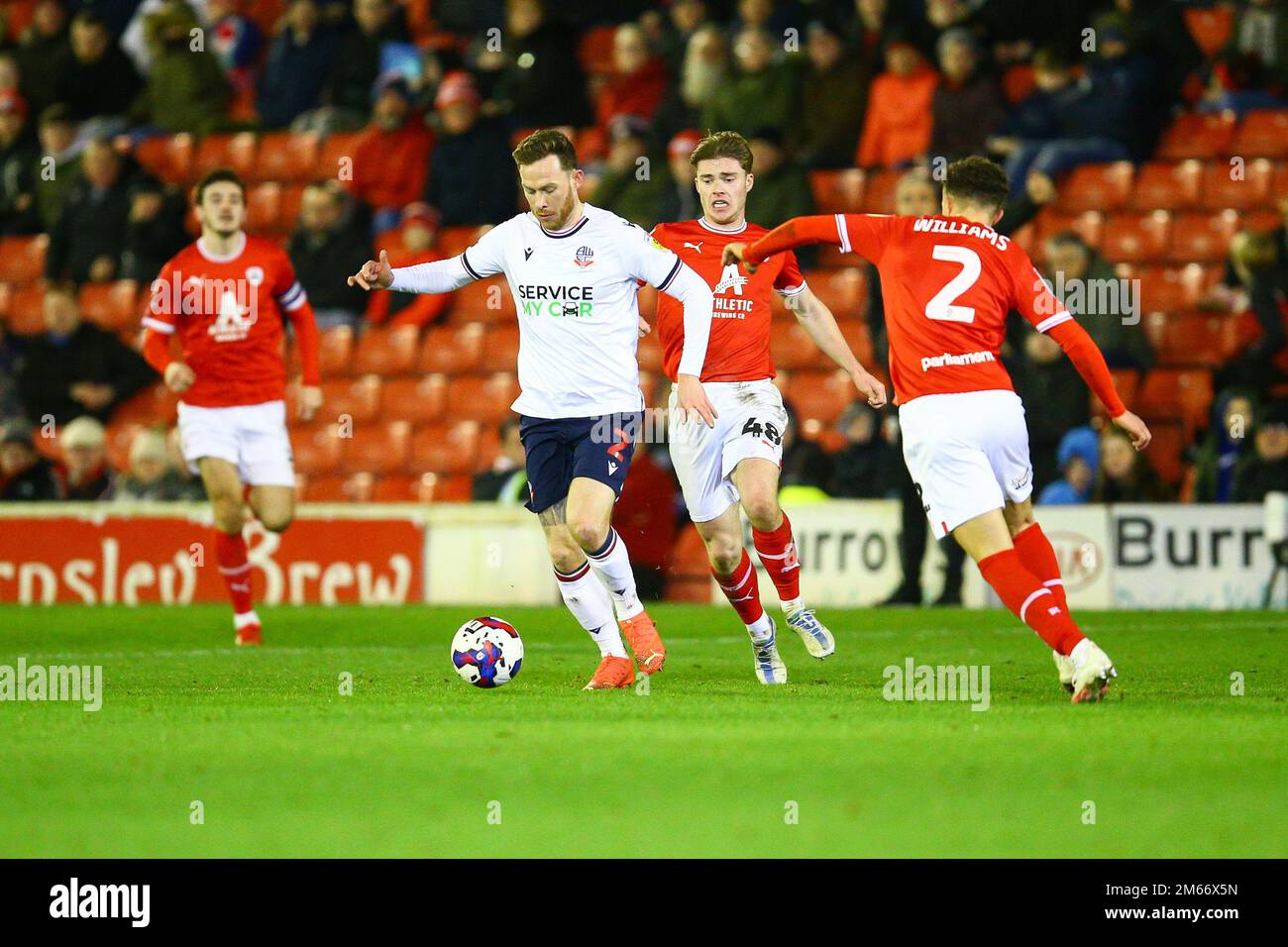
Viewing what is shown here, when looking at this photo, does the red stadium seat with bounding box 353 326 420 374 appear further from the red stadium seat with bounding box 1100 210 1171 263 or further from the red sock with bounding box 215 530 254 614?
the red sock with bounding box 215 530 254 614

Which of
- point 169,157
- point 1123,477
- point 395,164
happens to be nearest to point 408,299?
point 395,164

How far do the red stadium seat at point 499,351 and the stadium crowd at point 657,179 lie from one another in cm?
7

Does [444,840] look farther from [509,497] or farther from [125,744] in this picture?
[509,497]

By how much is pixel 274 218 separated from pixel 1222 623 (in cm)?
1092

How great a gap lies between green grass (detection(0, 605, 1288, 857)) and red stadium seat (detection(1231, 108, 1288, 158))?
25.3 feet

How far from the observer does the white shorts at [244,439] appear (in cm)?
1168

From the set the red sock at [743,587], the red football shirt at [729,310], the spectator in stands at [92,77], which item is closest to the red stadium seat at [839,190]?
the red football shirt at [729,310]

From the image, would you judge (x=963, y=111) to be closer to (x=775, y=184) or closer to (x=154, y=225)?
(x=775, y=184)

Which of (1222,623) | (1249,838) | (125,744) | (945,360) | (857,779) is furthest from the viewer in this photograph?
(1222,623)

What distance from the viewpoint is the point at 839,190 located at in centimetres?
1708

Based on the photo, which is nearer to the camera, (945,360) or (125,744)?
(125,744)

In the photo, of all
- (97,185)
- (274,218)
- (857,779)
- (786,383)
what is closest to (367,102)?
(274,218)

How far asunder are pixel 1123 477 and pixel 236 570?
6.33 m
